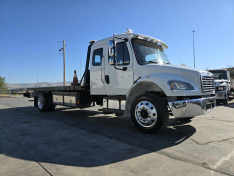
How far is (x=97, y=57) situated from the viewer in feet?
20.2

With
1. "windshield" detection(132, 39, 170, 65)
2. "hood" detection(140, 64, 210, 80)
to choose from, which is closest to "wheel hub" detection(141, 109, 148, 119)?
"hood" detection(140, 64, 210, 80)

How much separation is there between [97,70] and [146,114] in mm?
2492

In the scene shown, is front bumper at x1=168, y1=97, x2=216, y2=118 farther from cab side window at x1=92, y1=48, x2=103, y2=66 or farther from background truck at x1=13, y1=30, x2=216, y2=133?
cab side window at x1=92, y1=48, x2=103, y2=66

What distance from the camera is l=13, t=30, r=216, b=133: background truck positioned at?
4.19 meters

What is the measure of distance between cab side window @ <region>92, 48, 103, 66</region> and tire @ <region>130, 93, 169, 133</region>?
218 centimetres

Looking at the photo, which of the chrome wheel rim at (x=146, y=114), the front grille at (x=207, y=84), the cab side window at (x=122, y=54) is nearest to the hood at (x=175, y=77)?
the front grille at (x=207, y=84)

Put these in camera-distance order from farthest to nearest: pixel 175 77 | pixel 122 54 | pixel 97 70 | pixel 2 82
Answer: pixel 2 82 → pixel 97 70 → pixel 122 54 → pixel 175 77

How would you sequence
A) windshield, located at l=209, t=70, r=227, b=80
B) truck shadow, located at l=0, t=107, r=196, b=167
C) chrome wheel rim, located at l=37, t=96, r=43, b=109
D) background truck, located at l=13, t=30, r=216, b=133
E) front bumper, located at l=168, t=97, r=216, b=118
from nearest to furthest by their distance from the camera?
truck shadow, located at l=0, t=107, r=196, b=167, front bumper, located at l=168, t=97, r=216, b=118, background truck, located at l=13, t=30, r=216, b=133, chrome wheel rim, located at l=37, t=96, r=43, b=109, windshield, located at l=209, t=70, r=227, b=80

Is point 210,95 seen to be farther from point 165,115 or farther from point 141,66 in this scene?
point 141,66

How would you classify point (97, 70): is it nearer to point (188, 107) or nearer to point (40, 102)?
point (188, 107)

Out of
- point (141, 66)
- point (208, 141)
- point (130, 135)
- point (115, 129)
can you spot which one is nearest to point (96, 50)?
point (141, 66)

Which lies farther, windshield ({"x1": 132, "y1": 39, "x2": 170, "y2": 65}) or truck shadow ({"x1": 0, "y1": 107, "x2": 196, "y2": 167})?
windshield ({"x1": 132, "y1": 39, "x2": 170, "y2": 65})

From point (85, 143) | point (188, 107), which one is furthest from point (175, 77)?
point (85, 143)

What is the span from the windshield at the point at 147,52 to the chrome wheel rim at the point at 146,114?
4.04 feet
